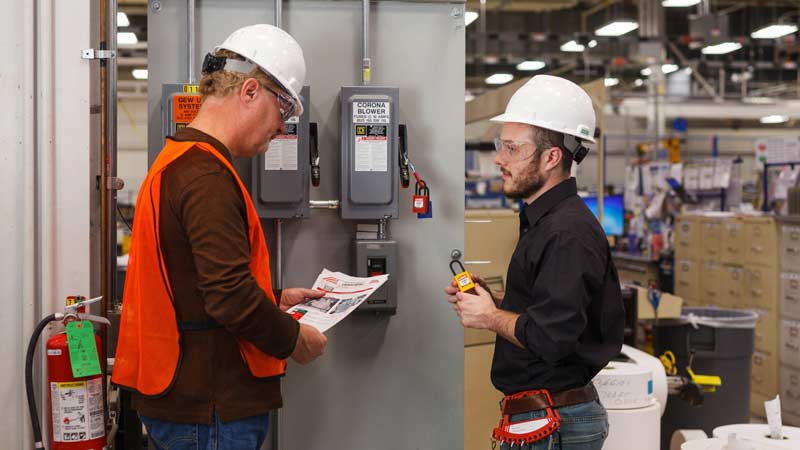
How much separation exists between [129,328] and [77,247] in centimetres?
63

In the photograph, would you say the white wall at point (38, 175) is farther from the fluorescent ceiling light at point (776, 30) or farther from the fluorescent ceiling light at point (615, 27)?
the fluorescent ceiling light at point (776, 30)

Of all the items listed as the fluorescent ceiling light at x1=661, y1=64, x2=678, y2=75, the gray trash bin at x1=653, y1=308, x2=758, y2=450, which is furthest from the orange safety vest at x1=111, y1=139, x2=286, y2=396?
the fluorescent ceiling light at x1=661, y1=64, x2=678, y2=75

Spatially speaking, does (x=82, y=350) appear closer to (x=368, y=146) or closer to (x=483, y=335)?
(x=368, y=146)

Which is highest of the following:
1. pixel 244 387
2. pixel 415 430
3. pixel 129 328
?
pixel 129 328

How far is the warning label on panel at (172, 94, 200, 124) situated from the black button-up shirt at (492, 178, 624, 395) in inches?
43.7

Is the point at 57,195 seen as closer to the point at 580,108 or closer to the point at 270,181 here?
the point at 270,181

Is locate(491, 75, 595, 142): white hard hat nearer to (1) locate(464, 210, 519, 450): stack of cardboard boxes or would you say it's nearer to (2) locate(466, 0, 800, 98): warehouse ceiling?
(1) locate(464, 210, 519, 450): stack of cardboard boxes

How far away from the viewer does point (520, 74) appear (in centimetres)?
1273

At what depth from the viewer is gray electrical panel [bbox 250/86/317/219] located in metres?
2.50

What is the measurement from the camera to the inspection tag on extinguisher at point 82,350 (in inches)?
84.8

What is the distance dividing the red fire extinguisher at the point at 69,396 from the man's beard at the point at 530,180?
4.10 feet

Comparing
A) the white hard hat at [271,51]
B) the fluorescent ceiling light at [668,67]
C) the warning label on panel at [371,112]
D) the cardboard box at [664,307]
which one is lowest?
the cardboard box at [664,307]

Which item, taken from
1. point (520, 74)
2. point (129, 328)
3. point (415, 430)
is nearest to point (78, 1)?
point (129, 328)

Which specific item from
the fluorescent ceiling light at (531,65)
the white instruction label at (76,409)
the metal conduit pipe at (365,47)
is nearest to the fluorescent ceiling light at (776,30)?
the fluorescent ceiling light at (531,65)
